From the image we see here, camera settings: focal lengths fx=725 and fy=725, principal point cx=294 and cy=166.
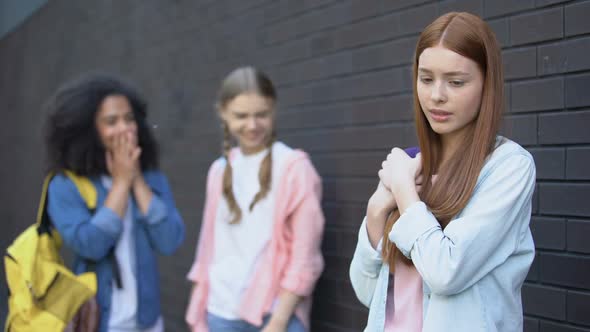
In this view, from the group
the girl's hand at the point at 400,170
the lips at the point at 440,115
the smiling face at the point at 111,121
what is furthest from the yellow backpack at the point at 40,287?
Result: the lips at the point at 440,115

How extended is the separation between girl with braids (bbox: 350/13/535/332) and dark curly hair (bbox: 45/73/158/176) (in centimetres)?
205

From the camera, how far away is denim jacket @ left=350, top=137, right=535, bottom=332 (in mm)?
1966

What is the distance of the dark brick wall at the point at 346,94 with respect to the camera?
2.78 meters

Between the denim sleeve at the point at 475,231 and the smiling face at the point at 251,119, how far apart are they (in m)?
1.81

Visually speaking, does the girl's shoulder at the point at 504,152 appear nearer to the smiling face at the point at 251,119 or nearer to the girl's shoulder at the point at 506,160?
the girl's shoulder at the point at 506,160

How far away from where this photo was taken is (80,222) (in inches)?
143

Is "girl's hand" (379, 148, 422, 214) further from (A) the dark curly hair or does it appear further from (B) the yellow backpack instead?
(A) the dark curly hair

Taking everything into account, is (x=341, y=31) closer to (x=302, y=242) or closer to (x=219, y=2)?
(x=302, y=242)

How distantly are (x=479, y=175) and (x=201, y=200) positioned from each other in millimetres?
4053

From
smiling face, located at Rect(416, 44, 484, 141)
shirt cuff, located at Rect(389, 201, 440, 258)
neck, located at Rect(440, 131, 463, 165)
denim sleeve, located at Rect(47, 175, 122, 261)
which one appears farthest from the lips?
denim sleeve, located at Rect(47, 175, 122, 261)

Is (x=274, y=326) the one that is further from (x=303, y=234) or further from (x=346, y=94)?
(x=346, y=94)

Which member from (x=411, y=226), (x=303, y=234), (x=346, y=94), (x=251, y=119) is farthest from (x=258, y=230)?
(x=411, y=226)

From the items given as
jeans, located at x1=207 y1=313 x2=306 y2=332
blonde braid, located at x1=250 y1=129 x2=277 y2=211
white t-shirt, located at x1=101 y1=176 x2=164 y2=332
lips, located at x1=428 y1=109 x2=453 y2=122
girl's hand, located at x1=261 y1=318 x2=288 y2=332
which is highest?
lips, located at x1=428 y1=109 x2=453 y2=122

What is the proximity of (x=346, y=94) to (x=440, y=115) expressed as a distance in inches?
77.2
